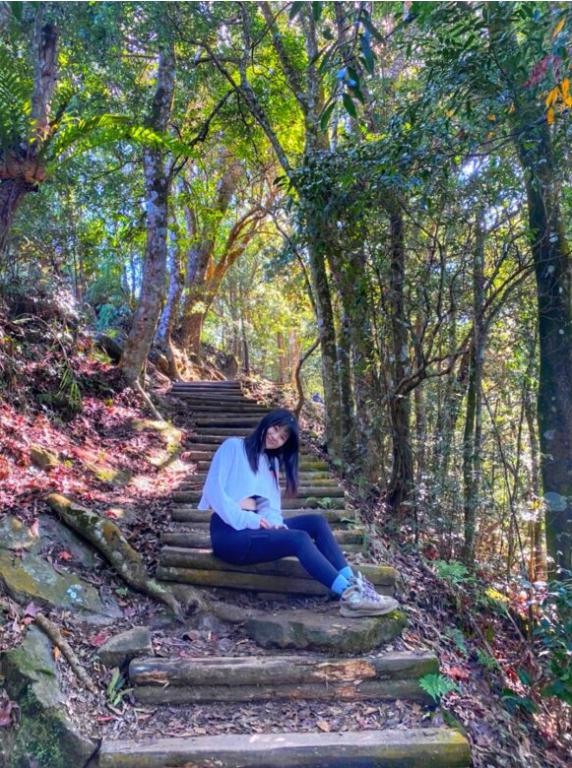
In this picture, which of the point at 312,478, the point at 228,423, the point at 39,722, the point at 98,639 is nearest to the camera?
the point at 39,722

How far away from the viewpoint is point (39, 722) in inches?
103

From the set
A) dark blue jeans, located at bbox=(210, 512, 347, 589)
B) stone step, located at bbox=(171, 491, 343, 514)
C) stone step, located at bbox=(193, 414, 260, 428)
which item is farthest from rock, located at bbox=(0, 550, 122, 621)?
stone step, located at bbox=(193, 414, 260, 428)

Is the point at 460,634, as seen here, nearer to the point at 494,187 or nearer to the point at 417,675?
the point at 417,675

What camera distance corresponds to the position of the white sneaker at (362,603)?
342cm

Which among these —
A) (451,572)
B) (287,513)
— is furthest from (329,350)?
(451,572)

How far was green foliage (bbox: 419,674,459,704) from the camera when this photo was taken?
306 cm

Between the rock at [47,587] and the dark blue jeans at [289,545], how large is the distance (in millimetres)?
849

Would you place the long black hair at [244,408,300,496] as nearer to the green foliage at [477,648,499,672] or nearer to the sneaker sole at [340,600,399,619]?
the sneaker sole at [340,600,399,619]

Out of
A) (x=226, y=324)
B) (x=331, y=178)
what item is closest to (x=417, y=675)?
(x=331, y=178)

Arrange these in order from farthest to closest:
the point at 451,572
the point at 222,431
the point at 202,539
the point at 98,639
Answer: the point at 222,431 → the point at 451,572 → the point at 202,539 → the point at 98,639

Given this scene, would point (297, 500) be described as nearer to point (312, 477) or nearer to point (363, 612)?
point (312, 477)

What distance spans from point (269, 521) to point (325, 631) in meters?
0.85

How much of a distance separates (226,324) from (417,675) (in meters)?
17.1

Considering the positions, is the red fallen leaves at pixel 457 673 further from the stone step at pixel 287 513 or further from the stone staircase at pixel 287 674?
the stone step at pixel 287 513
